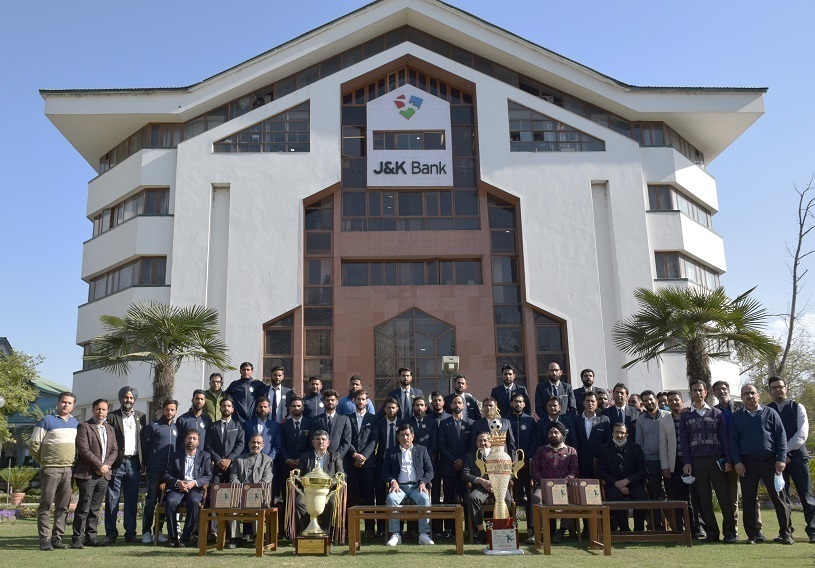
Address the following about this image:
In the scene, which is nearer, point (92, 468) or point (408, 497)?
point (92, 468)

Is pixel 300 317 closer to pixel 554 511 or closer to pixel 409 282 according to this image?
pixel 409 282

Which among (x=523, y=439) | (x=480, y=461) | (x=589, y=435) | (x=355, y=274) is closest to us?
(x=480, y=461)

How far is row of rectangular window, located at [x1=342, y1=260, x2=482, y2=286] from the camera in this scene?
2388 cm

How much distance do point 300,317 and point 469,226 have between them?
6.36m

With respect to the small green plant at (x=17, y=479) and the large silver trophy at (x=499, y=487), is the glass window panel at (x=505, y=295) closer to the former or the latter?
the large silver trophy at (x=499, y=487)

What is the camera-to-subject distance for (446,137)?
2511cm

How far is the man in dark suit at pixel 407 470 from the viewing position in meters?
9.71

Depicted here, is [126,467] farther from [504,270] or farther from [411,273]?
[504,270]

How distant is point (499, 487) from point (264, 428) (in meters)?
3.69

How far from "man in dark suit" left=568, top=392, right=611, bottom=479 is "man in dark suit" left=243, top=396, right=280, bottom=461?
4.30 meters

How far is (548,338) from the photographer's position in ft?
77.0

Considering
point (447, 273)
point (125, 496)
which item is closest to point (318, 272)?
point (447, 273)

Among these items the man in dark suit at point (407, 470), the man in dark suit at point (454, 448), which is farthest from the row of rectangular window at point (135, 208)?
the man in dark suit at point (407, 470)

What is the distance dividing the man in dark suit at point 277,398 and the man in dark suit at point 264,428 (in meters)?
1.00
